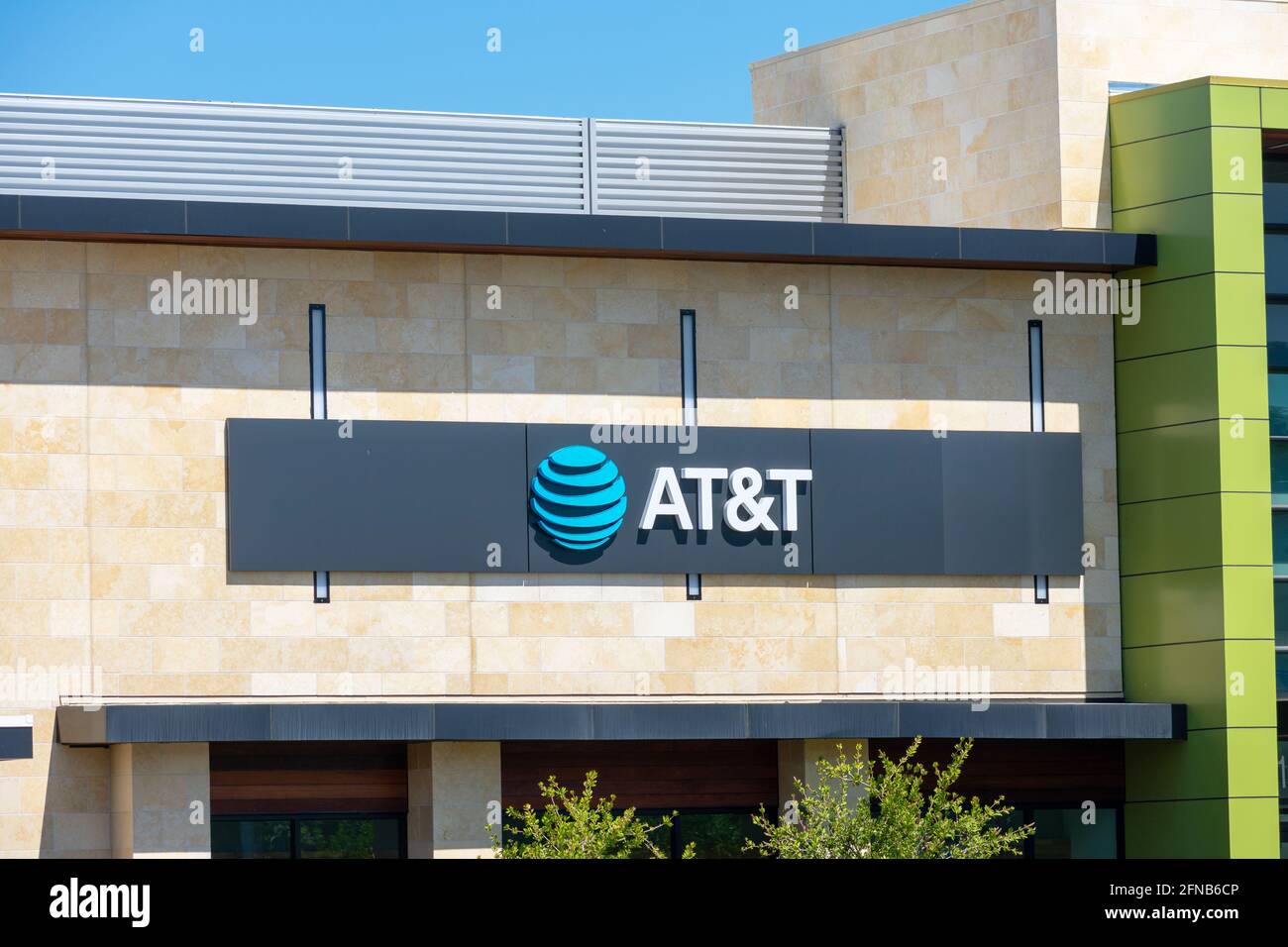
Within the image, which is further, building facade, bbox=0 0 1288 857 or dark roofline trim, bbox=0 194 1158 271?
building facade, bbox=0 0 1288 857

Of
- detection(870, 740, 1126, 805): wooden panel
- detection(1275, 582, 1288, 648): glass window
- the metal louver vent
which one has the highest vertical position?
A: the metal louver vent

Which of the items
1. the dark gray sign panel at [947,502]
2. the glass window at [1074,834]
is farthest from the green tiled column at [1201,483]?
the dark gray sign panel at [947,502]

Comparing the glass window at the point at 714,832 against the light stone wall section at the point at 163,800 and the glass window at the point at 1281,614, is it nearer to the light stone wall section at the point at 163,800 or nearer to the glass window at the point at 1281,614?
the light stone wall section at the point at 163,800

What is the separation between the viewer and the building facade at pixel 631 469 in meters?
22.8

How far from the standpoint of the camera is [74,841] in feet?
73.6

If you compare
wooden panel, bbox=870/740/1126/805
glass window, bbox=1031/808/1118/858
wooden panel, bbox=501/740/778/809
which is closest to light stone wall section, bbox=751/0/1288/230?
wooden panel, bbox=870/740/1126/805

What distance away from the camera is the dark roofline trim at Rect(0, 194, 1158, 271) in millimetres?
22703

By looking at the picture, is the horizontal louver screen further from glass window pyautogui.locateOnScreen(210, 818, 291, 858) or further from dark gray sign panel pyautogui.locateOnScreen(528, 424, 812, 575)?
glass window pyautogui.locateOnScreen(210, 818, 291, 858)

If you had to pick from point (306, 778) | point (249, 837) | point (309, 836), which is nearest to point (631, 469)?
point (306, 778)

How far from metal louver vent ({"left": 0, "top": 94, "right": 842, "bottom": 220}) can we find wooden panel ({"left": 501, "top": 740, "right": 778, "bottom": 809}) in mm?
7459

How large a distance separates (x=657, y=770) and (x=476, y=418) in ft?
17.6
